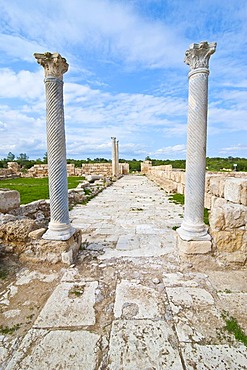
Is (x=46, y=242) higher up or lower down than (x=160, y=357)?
higher up

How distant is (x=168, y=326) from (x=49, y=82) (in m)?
3.58

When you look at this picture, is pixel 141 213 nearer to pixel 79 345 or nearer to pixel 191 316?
pixel 191 316

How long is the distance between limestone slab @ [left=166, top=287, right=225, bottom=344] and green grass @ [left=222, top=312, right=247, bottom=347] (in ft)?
0.17

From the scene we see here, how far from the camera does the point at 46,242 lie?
3408 millimetres

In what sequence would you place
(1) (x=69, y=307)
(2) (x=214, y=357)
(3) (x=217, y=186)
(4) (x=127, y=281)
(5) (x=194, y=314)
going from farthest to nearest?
(3) (x=217, y=186), (4) (x=127, y=281), (1) (x=69, y=307), (5) (x=194, y=314), (2) (x=214, y=357)

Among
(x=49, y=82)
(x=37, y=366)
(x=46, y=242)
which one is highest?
(x=49, y=82)

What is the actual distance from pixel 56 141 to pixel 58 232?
4.77ft

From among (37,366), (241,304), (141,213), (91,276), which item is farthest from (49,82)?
(141,213)

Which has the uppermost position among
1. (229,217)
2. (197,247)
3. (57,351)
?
(229,217)

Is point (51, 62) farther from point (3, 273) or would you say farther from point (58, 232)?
point (3, 273)

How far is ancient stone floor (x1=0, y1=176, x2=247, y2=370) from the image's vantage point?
5.80 ft

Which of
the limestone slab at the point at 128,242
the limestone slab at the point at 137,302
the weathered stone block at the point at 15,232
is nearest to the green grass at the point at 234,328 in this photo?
the limestone slab at the point at 137,302

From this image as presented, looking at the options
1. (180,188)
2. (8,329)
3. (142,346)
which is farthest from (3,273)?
(180,188)

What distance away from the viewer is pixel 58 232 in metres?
3.49
